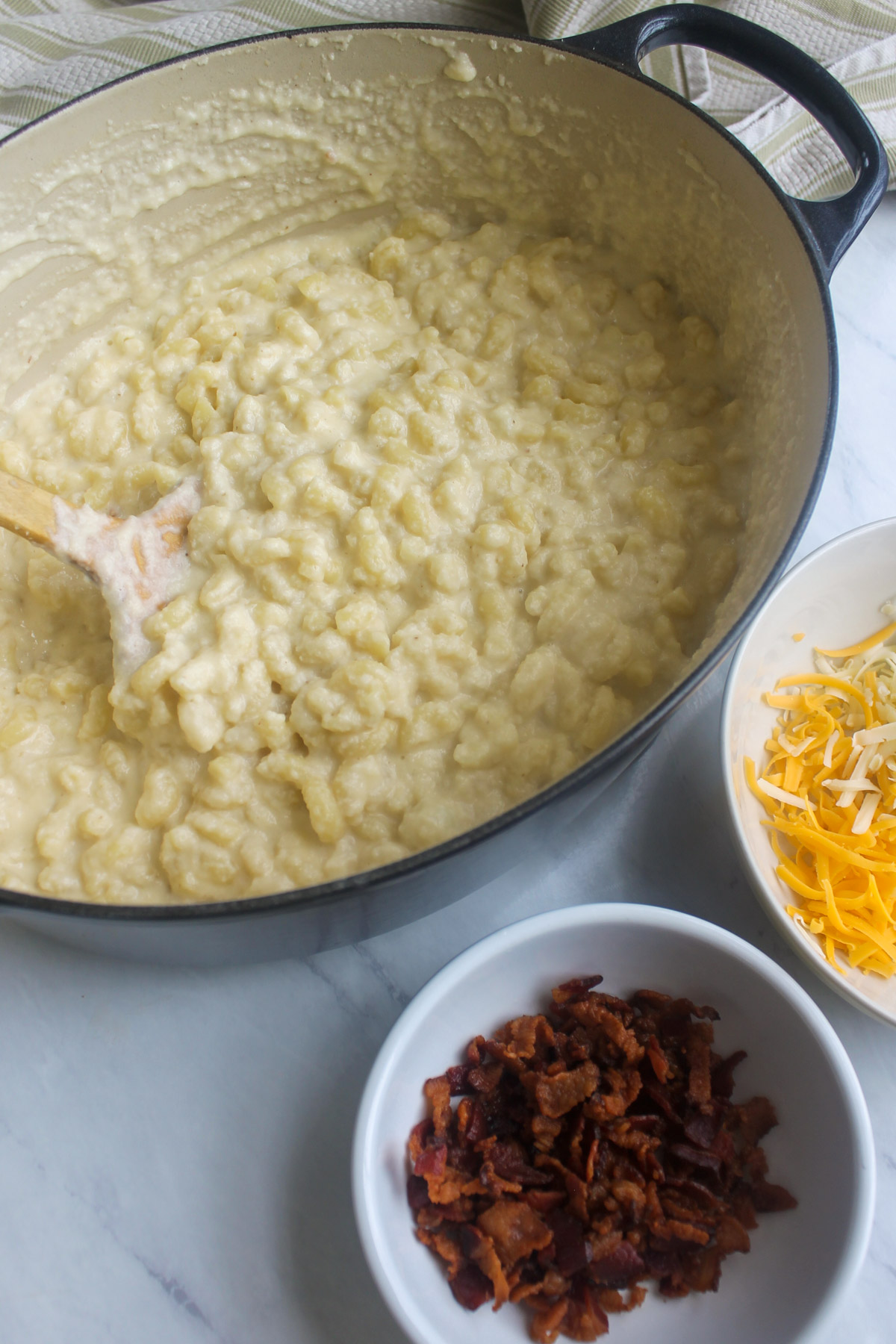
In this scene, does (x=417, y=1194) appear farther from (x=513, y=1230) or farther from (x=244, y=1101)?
(x=244, y=1101)

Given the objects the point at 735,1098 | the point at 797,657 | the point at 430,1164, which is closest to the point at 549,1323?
the point at 430,1164

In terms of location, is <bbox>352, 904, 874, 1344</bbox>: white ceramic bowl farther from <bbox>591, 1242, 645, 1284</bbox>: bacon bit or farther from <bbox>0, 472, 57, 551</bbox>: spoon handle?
<bbox>0, 472, 57, 551</bbox>: spoon handle

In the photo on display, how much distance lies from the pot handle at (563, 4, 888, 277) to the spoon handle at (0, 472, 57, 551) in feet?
2.77

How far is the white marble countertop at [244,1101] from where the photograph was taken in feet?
3.45

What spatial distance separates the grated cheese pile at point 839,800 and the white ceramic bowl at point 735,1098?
11 cm

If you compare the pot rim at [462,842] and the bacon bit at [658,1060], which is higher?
the pot rim at [462,842]

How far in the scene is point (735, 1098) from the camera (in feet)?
3.48

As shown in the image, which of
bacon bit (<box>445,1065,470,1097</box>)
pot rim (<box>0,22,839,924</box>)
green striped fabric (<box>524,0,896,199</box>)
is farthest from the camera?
green striped fabric (<box>524,0,896,199</box>)

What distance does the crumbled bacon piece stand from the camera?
947 millimetres

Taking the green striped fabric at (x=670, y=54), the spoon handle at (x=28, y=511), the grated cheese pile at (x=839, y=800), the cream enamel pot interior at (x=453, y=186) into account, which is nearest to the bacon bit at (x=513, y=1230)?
the cream enamel pot interior at (x=453, y=186)

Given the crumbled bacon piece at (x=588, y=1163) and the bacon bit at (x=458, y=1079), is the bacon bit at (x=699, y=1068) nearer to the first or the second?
the crumbled bacon piece at (x=588, y=1163)

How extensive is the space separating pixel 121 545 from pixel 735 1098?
3.00 ft

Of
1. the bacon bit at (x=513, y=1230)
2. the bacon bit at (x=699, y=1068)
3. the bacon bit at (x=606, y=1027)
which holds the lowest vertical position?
the bacon bit at (x=513, y=1230)

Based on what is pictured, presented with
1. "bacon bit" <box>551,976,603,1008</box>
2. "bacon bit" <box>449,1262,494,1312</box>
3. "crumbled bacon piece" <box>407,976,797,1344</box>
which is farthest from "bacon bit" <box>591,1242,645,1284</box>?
"bacon bit" <box>551,976,603,1008</box>
